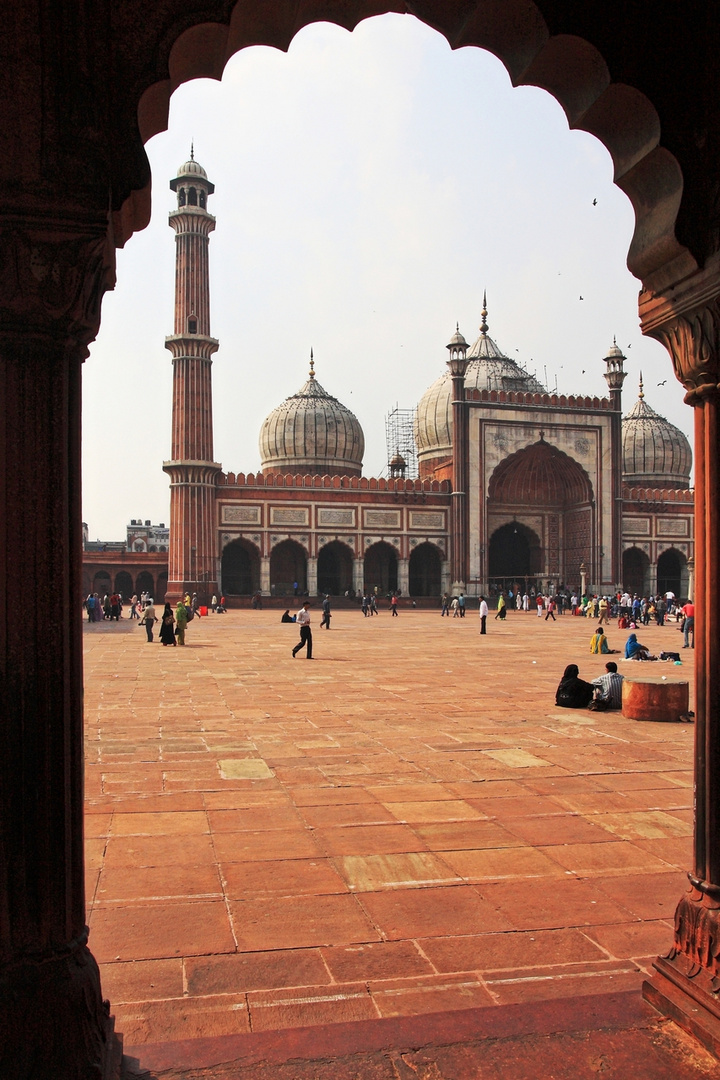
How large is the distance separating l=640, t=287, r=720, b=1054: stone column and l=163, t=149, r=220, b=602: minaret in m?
32.3

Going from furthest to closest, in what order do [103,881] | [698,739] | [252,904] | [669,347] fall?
[103,881] < [252,904] < [669,347] < [698,739]

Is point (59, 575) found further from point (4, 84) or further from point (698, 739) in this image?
point (698, 739)

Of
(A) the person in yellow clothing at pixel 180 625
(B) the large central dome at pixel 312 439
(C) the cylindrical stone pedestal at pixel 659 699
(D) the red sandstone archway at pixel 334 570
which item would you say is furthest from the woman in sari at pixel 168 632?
(B) the large central dome at pixel 312 439

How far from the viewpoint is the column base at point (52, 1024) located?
216 cm

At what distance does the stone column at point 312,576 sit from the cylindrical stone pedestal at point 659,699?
28555 millimetres

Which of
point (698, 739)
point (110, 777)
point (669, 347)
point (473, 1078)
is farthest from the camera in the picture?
point (110, 777)

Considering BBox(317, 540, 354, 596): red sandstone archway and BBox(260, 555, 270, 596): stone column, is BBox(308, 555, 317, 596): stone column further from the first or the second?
BBox(317, 540, 354, 596): red sandstone archway

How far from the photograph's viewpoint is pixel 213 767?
5.94 metres

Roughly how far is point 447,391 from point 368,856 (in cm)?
4140

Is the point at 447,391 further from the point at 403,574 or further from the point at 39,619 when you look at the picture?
the point at 39,619

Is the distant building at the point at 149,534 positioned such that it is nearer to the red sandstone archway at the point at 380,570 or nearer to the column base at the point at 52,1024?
the red sandstone archway at the point at 380,570

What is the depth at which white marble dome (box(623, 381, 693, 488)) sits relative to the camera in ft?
156

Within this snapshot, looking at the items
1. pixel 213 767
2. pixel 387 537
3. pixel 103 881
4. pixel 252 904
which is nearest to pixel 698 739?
pixel 252 904

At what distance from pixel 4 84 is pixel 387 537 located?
117 ft
